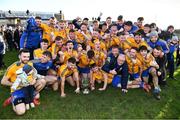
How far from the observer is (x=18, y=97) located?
6.41 m

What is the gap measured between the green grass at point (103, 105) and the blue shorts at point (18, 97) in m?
0.29

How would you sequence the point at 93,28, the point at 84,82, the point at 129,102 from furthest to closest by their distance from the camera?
the point at 93,28, the point at 84,82, the point at 129,102

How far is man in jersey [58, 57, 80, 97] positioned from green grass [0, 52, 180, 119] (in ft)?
0.84

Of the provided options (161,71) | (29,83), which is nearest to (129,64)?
(161,71)

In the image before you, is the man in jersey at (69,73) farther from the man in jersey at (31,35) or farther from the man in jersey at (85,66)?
the man in jersey at (31,35)

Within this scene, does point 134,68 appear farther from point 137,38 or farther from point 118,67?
point 137,38

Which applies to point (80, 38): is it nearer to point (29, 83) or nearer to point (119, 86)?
point (119, 86)

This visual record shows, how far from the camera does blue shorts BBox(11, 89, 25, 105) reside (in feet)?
21.0

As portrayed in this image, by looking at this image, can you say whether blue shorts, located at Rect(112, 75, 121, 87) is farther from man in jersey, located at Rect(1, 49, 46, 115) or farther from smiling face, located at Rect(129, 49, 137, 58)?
man in jersey, located at Rect(1, 49, 46, 115)

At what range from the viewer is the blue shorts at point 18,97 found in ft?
21.0

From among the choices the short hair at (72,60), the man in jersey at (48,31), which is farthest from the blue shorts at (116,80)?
the man in jersey at (48,31)

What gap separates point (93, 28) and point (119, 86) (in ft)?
8.66

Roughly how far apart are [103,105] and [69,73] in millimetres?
1491

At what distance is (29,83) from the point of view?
6543 mm
